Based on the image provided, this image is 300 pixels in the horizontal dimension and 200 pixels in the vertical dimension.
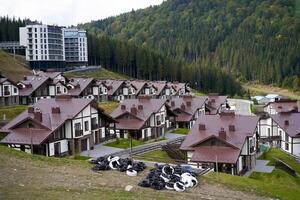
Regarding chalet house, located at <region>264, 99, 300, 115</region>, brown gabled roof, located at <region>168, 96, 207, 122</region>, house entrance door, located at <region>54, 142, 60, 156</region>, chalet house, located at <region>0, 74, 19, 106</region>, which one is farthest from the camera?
chalet house, located at <region>264, 99, 300, 115</region>

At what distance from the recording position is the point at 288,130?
5269cm

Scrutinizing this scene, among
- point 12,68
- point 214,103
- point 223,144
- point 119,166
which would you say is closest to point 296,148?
point 223,144

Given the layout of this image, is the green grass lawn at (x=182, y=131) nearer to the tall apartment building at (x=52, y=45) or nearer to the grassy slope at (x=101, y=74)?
the grassy slope at (x=101, y=74)

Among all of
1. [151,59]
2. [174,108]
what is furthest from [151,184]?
[151,59]

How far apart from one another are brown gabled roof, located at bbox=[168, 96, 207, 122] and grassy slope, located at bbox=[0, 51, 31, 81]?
114ft

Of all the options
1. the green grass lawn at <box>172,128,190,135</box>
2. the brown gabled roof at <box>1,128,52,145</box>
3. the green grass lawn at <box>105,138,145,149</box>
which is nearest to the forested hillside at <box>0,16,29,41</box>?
the green grass lawn at <box>172,128,190,135</box>

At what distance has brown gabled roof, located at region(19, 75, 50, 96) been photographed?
6697cm

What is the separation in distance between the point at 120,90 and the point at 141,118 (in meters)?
32.1

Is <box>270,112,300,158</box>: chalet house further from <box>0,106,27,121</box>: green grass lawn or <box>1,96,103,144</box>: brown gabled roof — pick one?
<box>0,106,27,121</box>: green grass lawn

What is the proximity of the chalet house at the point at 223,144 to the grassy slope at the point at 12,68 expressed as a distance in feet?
179

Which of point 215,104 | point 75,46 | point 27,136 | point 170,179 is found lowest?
point 215,104

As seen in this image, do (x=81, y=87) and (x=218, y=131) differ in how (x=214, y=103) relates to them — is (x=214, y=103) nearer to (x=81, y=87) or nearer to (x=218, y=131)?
(x=81, y=87)

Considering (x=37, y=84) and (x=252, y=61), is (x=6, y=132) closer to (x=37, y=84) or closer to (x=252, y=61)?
(x=37, y=84)

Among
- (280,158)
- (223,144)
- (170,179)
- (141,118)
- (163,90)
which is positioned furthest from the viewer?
(163,90)
